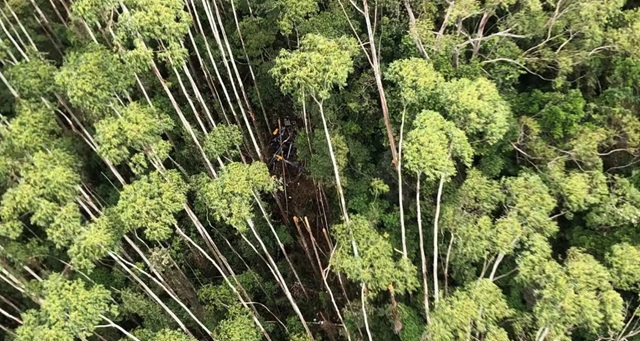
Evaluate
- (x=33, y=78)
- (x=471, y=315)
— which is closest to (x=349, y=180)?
(x=471, y=315)

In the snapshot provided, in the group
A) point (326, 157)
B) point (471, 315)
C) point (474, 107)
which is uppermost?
point (474, 107)

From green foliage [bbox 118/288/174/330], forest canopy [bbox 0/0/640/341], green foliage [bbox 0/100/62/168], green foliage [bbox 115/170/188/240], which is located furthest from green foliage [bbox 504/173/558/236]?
green foliage [bbox 0/100/62/168]

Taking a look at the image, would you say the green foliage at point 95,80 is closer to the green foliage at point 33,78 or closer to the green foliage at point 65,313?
the green foliage at point 33,78

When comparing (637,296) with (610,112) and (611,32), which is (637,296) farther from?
(611,32)

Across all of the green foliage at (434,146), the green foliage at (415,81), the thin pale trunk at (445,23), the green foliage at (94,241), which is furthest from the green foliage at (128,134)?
the thin pale trunk at (445,23)

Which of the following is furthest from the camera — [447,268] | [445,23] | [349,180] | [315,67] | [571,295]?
[349,180]

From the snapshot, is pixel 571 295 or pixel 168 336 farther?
pixel 168 336

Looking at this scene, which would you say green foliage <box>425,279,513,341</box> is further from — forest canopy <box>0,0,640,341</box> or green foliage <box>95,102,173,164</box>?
green foliage <box>95,102,173,164</box>

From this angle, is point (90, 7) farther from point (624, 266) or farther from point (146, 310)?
point (624, 266)

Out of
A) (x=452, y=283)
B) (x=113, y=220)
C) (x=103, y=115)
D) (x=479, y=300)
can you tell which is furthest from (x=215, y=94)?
(x=479, y=300)
